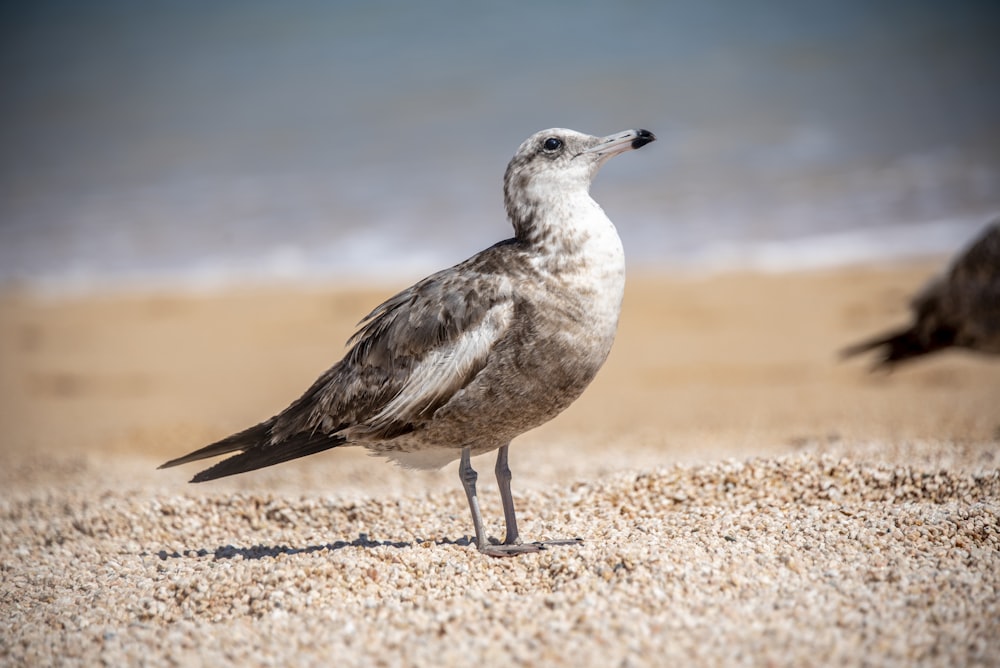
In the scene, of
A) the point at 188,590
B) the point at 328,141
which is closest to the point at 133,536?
the point at 188,590

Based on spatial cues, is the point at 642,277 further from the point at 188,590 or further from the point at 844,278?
the point at 188,590

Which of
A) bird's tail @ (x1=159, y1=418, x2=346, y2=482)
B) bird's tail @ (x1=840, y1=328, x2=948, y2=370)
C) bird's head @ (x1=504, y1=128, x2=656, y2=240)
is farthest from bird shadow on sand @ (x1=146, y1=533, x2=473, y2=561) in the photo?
bird's tail @ (x1=840, y1=328, x2=948, y2=370)

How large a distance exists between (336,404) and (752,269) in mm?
9776

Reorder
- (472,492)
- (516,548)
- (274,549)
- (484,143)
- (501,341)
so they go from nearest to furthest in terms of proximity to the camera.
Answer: (501,341), (516,548), (472,492), (274,549), (484,143)

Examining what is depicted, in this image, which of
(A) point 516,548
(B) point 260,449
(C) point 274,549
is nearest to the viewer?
(A) point 516,548

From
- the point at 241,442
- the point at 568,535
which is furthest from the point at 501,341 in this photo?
the point at 241,442

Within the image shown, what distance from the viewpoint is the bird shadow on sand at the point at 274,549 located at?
4.12 meters

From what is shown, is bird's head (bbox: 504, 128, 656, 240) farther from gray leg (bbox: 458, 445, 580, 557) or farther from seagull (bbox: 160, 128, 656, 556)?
gray leg (bbox: 458, 445, 580, 557)

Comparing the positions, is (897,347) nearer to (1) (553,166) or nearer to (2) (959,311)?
(2) (959,311)

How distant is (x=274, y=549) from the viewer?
169 inches

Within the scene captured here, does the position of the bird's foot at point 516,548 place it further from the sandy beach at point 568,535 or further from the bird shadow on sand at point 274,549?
the bird shadow on sand at point 274,549

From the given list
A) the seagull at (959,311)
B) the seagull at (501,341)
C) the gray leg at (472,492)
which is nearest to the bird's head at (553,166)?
the seagull at (501,341)

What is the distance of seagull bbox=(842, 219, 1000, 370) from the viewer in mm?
6910

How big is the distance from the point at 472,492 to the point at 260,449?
2.98 ft
